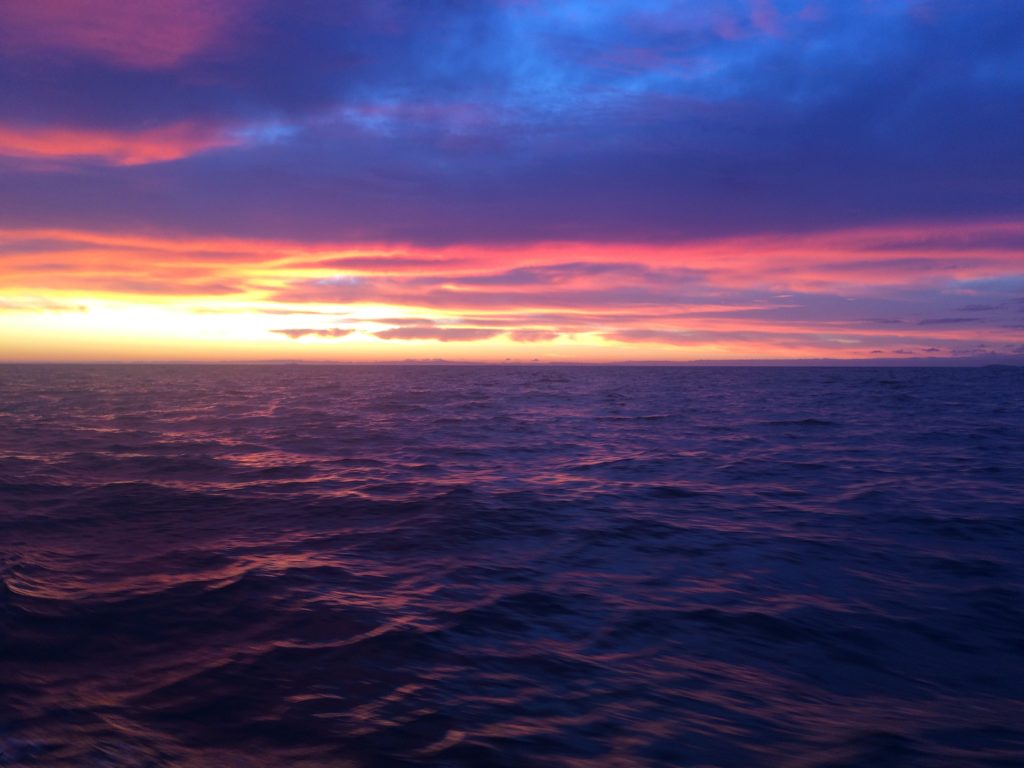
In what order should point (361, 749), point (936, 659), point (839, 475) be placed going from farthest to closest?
point (839, 475), point (936, 659), point (361, 749)

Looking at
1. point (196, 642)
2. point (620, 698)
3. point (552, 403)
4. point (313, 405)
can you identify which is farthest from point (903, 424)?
point (313, 405)

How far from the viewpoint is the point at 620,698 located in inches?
220

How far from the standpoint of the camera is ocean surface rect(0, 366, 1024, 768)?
4.96 meters

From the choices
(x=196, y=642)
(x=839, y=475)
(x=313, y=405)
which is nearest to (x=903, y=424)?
(x=839, y=475)

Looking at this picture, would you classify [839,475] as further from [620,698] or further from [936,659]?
[620,698]

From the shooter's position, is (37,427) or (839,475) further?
(37,427)

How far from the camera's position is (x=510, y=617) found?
24.0 feet

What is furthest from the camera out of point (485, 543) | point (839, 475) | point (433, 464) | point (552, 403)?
point (552, 403)

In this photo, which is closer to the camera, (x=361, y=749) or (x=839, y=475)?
(x=361, y=749)

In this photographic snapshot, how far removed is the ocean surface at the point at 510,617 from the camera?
4961 millimetres

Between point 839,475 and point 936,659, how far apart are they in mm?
10623

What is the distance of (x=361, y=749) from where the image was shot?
4.73 metres

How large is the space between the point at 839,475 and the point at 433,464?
35.0 ft

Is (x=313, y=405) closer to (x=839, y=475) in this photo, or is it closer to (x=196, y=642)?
(x=839, y=475)
